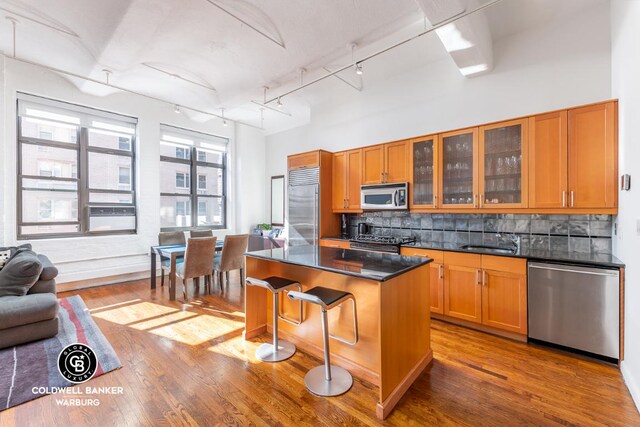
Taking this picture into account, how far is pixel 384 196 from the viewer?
13.3ft

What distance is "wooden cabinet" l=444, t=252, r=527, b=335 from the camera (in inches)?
108

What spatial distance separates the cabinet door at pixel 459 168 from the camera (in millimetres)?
3344

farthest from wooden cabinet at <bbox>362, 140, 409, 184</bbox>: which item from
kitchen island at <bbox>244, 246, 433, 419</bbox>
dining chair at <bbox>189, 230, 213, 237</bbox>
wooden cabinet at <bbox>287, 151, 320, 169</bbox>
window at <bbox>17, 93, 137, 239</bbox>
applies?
window at <bbox>17, 93, 137, 239</bbox>

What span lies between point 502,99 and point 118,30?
433 centimetres

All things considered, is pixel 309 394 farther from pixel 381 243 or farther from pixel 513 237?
pixel 513 237

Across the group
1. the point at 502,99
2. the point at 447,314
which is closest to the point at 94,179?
the point at 447,314

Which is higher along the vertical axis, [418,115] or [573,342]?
[418,115]

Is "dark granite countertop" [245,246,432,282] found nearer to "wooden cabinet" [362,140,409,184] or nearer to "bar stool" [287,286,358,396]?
"bar stool" [287,286,358,396]

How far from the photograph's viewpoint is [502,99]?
11.0ft

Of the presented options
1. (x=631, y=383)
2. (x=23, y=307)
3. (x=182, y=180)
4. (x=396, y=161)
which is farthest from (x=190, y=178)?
(x=631, y=383)

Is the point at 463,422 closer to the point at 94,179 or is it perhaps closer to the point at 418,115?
the point at 418,115

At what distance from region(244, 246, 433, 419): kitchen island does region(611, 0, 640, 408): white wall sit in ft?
4.44

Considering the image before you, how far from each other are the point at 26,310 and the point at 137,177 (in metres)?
3.11

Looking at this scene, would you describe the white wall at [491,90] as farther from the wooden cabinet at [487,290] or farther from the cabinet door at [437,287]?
the cabinet door at [437,287]
